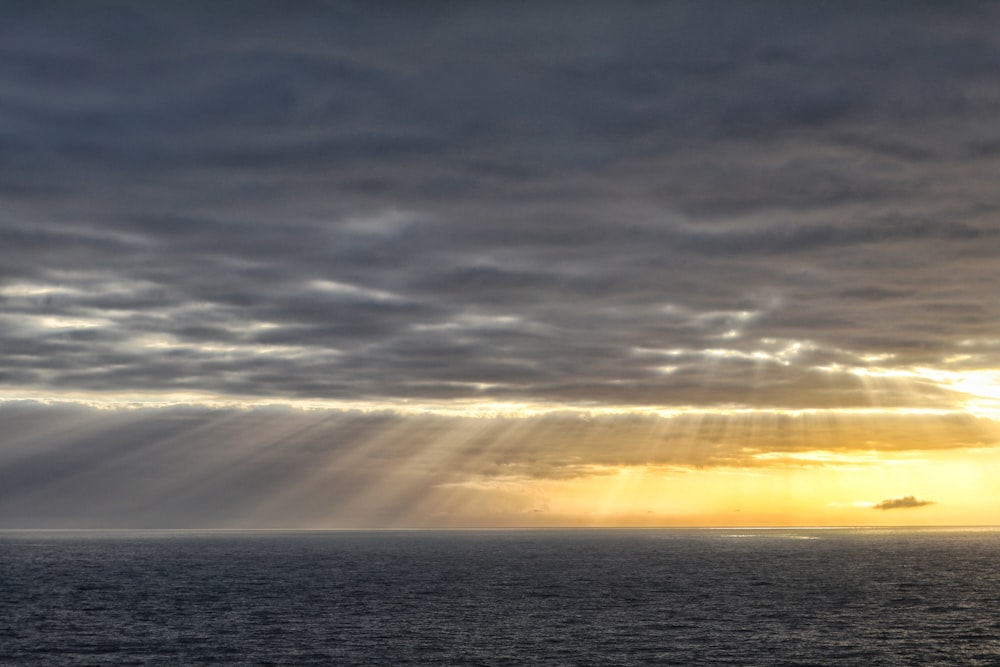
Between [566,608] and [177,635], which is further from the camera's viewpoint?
[566,608]

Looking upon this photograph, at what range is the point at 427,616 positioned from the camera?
125625 mm

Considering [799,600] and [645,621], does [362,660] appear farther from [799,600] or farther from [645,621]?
[799,600]

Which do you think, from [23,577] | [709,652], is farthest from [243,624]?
[23,577]

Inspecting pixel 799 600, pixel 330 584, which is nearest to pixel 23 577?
pixel 330 584

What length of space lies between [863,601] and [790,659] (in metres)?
61.4

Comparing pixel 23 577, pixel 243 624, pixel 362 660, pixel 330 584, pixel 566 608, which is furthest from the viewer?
pixel 23 577

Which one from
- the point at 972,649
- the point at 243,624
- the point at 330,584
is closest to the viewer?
the point at 972,649

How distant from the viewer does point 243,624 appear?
388 ft

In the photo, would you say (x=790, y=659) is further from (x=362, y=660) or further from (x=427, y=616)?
(x=427, y=616)

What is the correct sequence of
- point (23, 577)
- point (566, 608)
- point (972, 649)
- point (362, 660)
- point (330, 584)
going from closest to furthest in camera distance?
point (362, 660) < point (972, 649) < point (566, 608) < point (330, 584) < point (23, 577)

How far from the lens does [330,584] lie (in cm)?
18250

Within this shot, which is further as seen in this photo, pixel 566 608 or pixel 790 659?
pixel 566 608

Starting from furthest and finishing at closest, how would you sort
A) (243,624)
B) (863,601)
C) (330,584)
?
(330,584) < (863,601) < (243,624)

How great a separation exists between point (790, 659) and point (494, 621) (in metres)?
39.8
